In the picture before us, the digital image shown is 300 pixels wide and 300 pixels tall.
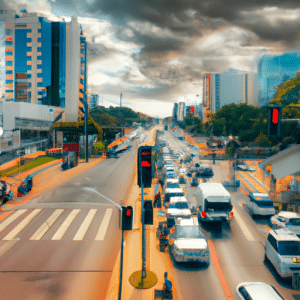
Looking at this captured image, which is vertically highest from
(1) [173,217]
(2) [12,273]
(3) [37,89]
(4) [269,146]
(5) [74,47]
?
(5) [74,47]

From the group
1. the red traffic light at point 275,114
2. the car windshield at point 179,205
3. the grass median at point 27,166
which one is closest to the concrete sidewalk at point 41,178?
the grass median at point 27,166

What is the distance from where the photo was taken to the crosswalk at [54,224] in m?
17.7

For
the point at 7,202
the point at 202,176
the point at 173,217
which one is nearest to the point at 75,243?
the point at 173,217

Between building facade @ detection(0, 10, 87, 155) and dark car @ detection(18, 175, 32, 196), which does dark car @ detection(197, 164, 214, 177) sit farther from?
building facade @ detection(0, 10, 87, 155)

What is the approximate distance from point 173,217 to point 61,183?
1965 cm

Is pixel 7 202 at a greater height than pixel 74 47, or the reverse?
pixel 74 47

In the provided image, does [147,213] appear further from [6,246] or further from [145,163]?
[6,246]

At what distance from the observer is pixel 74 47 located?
81.6 m

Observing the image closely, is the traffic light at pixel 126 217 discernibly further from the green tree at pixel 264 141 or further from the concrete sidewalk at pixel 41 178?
the green tree at pixel 264 141

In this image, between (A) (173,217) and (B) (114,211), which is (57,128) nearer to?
(B) (114,211)

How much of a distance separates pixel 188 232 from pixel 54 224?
984 cm

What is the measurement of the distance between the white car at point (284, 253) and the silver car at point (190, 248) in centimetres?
300

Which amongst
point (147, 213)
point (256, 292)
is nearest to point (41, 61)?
point (147, 213)

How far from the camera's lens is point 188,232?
1512 cm
